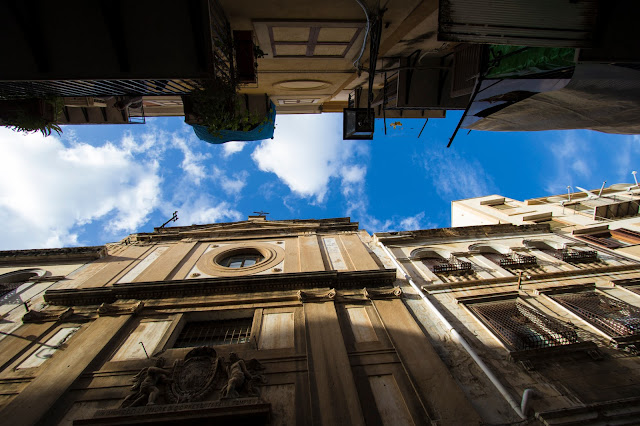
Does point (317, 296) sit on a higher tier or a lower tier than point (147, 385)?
higher

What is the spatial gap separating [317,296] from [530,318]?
677 cm

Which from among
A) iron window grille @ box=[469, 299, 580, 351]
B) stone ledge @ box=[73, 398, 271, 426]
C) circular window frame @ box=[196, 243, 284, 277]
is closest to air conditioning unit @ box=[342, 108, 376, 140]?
circular window frame @ box=[196, 243, 284, 277]

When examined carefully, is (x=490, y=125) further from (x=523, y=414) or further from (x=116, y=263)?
(x=116, y=263)

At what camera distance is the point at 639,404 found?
5.33 m

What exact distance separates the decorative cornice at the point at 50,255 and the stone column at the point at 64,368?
4.84 meters

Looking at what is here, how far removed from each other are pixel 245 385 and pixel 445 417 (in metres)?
4.17

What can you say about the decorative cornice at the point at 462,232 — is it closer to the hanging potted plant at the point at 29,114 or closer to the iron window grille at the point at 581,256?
A: the iron window grille at the point at 581,256

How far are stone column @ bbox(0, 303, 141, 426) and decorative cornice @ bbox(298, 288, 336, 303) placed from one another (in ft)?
16.6

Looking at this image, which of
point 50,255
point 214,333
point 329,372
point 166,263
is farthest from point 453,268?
point 50,255

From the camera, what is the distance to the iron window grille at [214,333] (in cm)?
779

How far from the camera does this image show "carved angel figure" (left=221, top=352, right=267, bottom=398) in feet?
18.5

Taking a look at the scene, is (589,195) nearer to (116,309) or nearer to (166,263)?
(166,263)

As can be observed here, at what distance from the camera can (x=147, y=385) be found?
570 cm

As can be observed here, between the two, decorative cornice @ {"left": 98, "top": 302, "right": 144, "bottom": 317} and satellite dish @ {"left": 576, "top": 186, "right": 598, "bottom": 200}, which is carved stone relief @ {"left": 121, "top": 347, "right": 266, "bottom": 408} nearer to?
decorative cornice @ {"left": 98, "top": 302, "right": 144, "bottom": 317}
